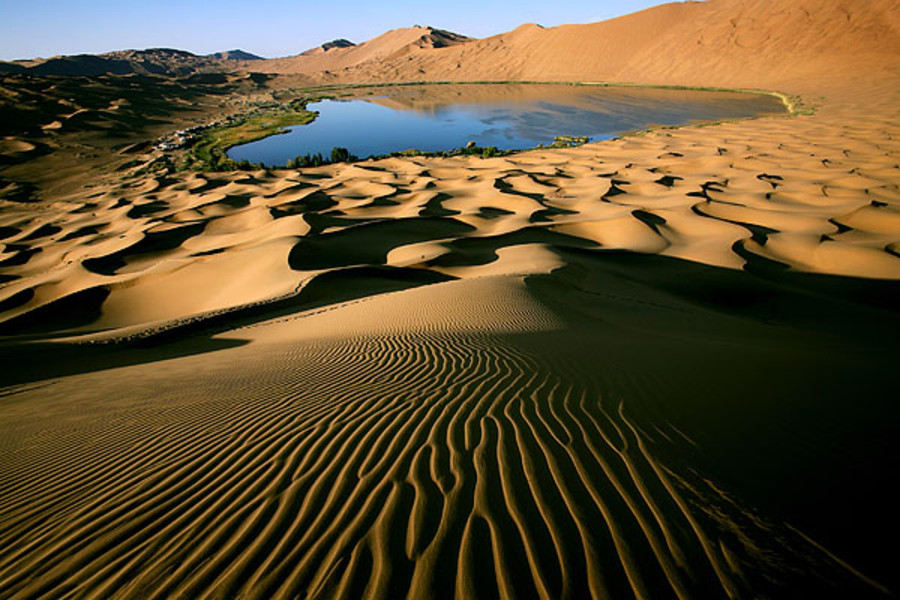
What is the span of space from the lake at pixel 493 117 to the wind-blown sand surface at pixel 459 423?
3097cm

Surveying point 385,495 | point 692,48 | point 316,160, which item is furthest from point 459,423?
point 692,48

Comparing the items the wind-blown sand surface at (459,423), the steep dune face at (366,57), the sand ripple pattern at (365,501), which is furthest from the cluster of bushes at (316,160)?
the steep dune face at (366,57)

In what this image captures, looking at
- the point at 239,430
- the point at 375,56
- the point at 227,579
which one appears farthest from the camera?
the point at 375,56

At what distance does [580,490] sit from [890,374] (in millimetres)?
5510

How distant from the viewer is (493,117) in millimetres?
59562

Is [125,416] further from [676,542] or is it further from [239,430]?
[676,542]

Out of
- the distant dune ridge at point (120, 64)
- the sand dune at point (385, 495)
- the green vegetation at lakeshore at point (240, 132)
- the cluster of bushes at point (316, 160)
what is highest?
the distant dune ridge at point (120, 64)

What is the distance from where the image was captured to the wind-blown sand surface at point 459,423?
84.0 inches

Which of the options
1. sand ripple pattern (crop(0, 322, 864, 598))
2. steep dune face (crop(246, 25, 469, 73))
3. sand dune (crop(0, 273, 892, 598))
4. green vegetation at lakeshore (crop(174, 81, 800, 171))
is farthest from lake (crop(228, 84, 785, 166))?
steep dune face (crop(246, 25, 469, 73))

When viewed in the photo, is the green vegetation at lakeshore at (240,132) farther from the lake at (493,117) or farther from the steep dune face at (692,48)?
the steep dune face at (692,48)

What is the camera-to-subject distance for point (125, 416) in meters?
4.08

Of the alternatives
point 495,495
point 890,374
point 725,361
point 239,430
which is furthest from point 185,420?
point 890,374

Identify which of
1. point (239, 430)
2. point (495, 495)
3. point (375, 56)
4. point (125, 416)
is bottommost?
point (125, 416)

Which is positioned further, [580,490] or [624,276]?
[624,276]
